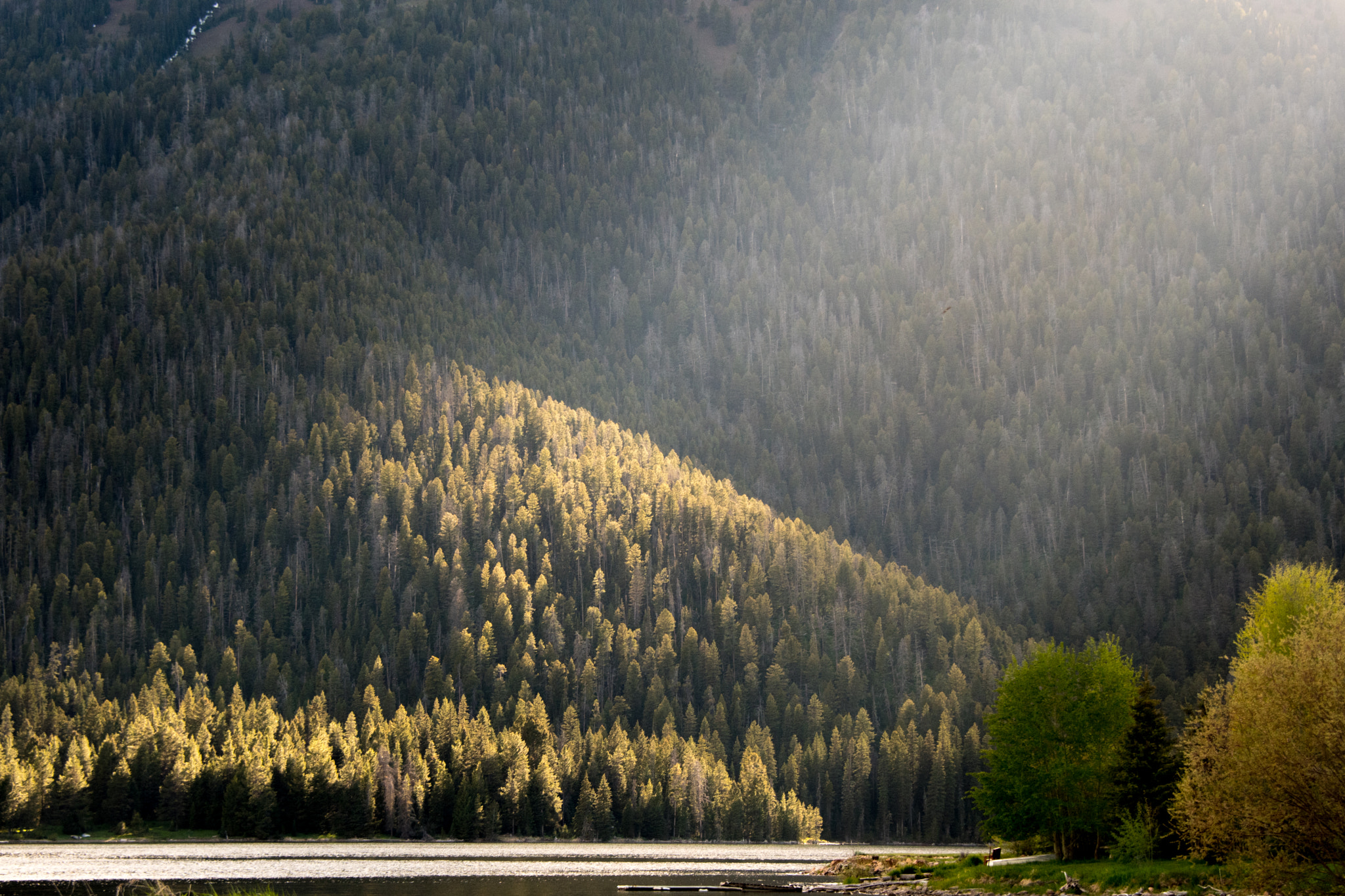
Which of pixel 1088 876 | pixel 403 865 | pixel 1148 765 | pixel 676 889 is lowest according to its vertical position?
pixel 676 889

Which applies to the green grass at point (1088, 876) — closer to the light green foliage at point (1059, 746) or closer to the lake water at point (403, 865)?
the light green foliage at point (1059, 746)

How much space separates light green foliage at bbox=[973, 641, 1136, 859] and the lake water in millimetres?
22424

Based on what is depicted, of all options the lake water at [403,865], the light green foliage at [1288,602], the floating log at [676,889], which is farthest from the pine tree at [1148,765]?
the lake water at [403,865]

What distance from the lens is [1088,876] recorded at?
249 feet

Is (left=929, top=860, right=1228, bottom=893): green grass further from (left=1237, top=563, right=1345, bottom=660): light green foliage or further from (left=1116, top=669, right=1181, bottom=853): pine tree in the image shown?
(left=1237, top=563, right=1345, bottom=660): light green foliage

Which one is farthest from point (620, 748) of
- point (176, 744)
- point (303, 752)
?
point (176, 744)

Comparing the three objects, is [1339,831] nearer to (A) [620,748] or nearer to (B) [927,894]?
(B) [927,894]

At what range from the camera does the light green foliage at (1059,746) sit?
8875 cm

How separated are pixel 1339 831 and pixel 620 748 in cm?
15022

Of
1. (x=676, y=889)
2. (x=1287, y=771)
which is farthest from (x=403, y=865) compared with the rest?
(x=1287, y=771)

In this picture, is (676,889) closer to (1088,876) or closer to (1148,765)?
(1088,876)

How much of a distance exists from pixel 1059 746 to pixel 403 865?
6610 cm

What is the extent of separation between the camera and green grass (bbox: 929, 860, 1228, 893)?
68.7 metres

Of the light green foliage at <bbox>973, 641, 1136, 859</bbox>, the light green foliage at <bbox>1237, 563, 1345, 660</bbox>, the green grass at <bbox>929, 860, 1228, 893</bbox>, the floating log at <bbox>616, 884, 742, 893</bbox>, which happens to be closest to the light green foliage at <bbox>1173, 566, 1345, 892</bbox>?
the green grass at <bbox>929, 860, 1228, 893</bbox>
